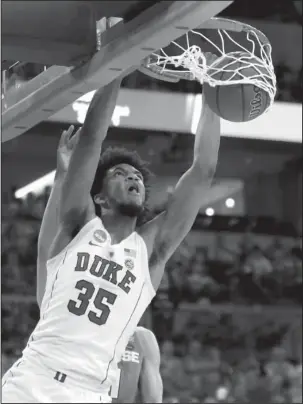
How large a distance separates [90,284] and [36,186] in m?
7.70

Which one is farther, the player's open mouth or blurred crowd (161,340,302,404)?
blurred crowd (161,340,302,404)

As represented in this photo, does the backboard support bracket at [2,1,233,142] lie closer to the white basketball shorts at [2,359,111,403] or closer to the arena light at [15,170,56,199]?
the white basketball shorts at [2,359,111,403]

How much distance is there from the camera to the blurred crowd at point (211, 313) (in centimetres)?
1021

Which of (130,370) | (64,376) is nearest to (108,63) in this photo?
(64,376)

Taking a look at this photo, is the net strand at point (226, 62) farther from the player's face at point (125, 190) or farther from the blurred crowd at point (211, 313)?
the blurred crowd at point (211, 313)

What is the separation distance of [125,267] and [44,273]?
0.53 meters

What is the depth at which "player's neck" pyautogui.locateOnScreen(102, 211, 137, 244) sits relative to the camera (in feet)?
12.6

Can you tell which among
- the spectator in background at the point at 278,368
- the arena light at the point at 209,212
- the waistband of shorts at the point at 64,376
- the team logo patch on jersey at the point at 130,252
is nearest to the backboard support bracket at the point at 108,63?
the team logo patch on jersey at the point at 130,252

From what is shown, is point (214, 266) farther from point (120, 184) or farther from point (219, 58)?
point (219, 58)

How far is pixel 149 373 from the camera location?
538cm

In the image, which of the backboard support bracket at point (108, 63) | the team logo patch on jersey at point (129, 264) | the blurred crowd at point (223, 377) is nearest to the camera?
the backboard support bracket at point (108, 63)

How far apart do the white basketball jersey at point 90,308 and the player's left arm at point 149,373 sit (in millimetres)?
1729

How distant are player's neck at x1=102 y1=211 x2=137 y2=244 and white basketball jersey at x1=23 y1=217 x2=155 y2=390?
14cm

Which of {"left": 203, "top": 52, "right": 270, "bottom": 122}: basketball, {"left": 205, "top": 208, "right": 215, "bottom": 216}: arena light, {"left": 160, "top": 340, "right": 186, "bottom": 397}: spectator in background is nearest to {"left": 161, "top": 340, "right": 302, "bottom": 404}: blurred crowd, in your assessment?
{"left": 160, "top": 340, "right": 186, "bottom": 397}: spectator in background
